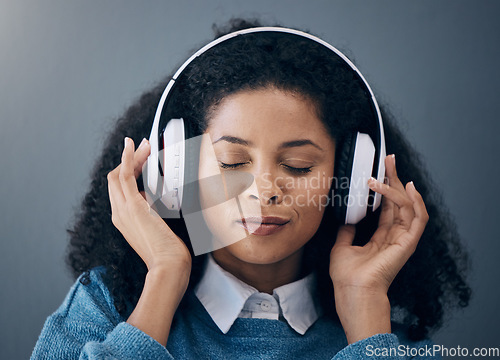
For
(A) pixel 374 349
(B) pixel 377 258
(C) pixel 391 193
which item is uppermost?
(C) pixel 391 193

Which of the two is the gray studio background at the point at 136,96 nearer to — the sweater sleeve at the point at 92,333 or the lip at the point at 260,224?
the sweater sleeve at the point at 92,333

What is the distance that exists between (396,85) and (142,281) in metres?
0.93

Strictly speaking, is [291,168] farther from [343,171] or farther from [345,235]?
[345,235]

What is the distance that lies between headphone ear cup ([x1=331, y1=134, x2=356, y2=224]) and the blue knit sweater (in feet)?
0.96

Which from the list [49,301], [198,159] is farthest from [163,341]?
[49,301]

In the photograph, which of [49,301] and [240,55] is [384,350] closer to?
[240,55]

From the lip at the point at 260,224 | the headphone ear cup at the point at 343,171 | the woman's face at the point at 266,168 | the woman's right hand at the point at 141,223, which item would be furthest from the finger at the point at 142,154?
the headphone ear cup at the point at 343,171

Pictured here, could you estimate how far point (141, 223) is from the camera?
3.64 ft

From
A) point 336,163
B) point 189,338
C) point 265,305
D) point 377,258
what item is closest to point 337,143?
point 336,163

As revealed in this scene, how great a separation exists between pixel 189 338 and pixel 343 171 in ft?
1.59

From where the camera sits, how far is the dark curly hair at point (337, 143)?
3.77 feet

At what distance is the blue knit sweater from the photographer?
99 cm

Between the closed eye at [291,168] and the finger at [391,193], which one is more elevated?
the closed eye at [291,168]

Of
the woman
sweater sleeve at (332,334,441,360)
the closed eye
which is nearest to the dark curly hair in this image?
the woman
